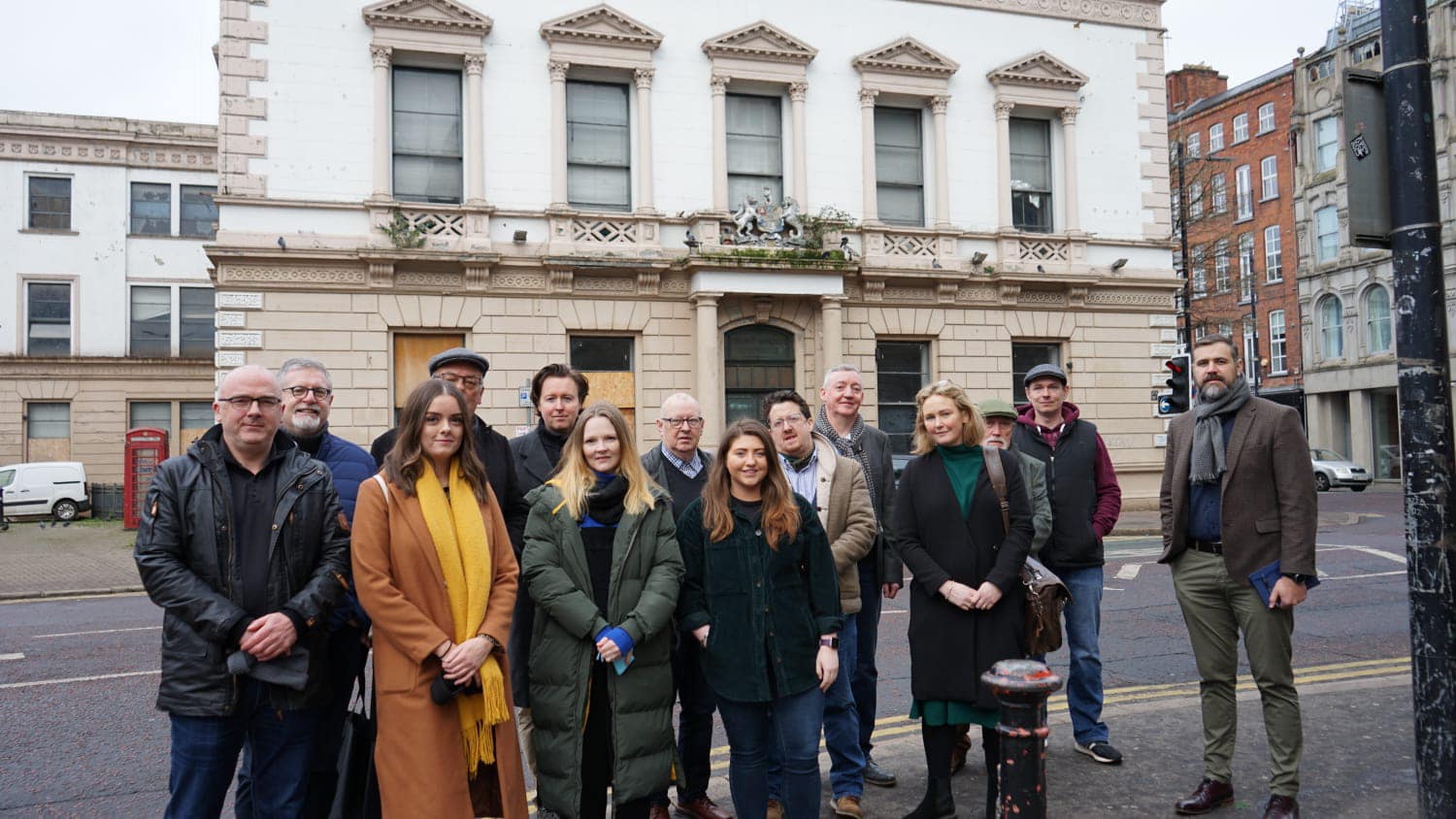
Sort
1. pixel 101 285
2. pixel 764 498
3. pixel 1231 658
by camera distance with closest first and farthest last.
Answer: pixel 764 498 < pixel 1231 658 < pixel 101 285

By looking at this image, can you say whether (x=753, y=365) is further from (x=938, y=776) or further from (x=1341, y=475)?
(x=1341, y=475)

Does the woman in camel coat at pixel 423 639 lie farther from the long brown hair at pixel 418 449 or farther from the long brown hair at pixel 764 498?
the long brown hair at pixel 764 498

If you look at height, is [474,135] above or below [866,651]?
above

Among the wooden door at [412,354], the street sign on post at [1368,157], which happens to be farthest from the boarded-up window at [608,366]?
the street sign on post at [1368,157]

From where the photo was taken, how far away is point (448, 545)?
3.92 m

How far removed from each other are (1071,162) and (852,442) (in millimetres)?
17354

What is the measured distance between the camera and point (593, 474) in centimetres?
431

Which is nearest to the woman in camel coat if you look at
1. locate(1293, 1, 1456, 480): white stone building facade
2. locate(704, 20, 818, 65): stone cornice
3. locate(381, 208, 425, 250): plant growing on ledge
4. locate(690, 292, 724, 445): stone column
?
locate(381, 208, 425, 250): plant growing on ledge

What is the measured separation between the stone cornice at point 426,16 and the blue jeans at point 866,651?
49.2 feet

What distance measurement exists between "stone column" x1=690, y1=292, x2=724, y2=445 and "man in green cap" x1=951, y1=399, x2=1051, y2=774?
1205 centimetres

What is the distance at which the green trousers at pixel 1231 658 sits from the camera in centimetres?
459

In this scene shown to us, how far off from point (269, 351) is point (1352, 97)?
53.1ft

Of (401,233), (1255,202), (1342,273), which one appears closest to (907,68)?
(401,233)

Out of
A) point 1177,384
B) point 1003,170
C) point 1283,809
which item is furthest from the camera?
point 1003,170
